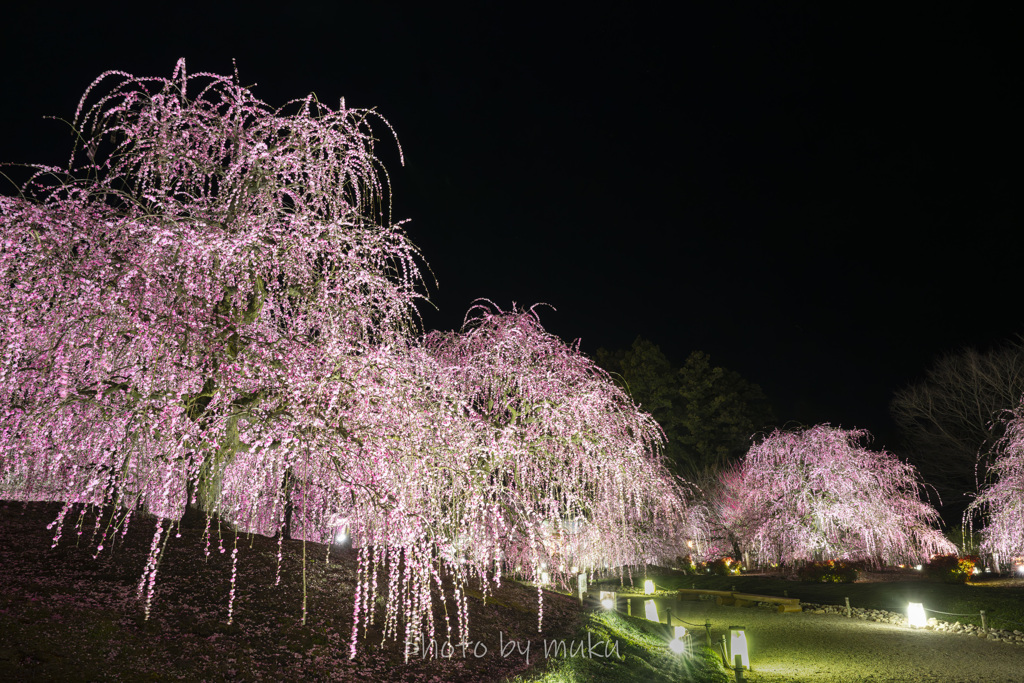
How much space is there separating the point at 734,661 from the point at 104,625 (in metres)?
10.2

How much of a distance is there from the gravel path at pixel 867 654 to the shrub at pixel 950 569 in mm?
8100

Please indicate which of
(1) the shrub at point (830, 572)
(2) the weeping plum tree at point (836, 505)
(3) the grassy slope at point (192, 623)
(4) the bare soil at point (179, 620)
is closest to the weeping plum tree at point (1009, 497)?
(2) the weeping plum tree at point (836, 505)

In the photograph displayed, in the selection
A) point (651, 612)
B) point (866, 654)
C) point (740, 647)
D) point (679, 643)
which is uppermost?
point (740, 647)

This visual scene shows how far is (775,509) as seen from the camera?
25469 millimetres

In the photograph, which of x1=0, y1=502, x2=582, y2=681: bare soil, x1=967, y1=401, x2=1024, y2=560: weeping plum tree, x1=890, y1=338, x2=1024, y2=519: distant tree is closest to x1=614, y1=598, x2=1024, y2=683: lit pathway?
x1=967, y1=401, x2=1024, y2=560: weeping plum tree

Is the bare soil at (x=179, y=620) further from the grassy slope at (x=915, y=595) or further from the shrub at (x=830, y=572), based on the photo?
the shrub at (x=830, y=572)

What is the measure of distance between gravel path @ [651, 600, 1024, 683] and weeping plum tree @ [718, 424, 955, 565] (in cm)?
833

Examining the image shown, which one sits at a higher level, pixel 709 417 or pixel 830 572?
pixel 709 417

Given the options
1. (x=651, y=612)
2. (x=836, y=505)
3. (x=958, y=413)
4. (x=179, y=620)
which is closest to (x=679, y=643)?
(x=651, y=612)

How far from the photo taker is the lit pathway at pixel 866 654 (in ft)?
34.0

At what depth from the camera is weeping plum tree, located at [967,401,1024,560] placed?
52.0 ft

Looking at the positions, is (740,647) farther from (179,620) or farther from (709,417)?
(709,417)

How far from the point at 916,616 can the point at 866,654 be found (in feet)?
13.7

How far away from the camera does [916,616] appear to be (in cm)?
1483
